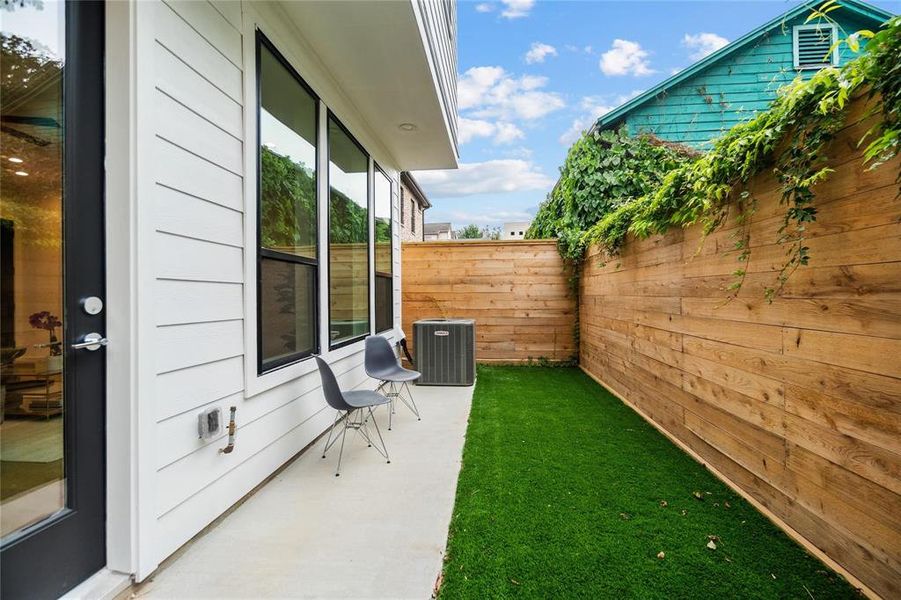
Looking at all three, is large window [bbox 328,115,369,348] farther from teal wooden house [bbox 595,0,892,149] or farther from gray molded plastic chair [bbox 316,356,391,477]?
teal wooden house [bbox 595,0,892,149]

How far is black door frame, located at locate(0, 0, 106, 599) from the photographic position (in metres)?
1.39

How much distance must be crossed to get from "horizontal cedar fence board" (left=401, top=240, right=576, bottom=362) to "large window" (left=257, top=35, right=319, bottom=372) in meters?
3.34

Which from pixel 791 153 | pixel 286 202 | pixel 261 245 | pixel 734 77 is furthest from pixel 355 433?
pixel 734 77

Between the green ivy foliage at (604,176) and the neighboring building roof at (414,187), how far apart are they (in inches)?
224

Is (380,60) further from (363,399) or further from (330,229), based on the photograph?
(363,399)

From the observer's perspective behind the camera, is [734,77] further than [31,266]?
Yes

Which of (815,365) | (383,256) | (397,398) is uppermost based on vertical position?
(383,256)

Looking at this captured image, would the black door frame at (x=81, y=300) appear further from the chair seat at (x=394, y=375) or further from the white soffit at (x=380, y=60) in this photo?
the chair seat at (x=394, y=375)

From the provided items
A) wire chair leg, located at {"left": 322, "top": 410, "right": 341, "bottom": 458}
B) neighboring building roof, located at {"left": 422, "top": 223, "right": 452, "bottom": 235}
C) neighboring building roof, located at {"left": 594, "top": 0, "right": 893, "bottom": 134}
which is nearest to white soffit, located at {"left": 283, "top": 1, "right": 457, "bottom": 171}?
wire chair leg, located at {"left": 322, "top": 410, "right": 341, "bottom": 458}

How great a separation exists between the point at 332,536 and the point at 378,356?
2.09 metres

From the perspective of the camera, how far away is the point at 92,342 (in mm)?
1438

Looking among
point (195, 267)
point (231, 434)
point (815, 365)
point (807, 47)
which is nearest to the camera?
point (815, 365)

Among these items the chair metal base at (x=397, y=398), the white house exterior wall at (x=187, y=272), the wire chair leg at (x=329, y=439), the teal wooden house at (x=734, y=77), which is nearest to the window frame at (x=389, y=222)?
the chair metal base at (x=397, y=398)

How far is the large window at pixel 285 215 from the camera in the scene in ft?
7.83
